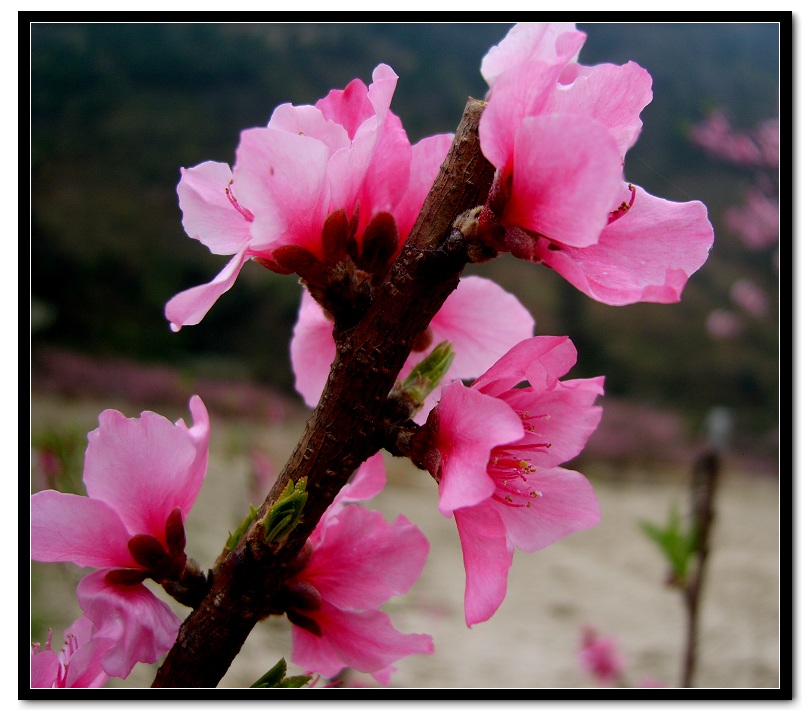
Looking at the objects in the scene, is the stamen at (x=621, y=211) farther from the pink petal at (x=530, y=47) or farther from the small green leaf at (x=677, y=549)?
the small green leaf at (x=677, y=549)

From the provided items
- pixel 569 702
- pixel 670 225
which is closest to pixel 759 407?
pixel 569 702

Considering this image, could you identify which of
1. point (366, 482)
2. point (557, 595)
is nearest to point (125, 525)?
point (366, 482)

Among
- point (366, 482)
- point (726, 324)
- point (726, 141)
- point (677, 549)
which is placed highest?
point (726, 141)

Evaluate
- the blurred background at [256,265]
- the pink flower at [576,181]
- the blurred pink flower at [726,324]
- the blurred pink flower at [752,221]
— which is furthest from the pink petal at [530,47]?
the blurred pink flower at [726,324]

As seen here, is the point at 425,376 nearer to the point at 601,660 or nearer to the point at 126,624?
the point at 126,624

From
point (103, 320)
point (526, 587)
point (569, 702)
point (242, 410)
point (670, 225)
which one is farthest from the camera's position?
point (242, 410)

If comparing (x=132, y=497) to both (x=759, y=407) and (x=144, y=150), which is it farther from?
(x=759, y=407)
